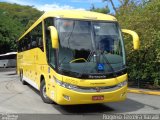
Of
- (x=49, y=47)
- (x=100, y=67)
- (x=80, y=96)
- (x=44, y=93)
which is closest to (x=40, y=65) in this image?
(x=44, y=93)

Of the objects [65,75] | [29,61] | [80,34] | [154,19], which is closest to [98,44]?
[80,34]

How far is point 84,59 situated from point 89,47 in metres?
0.46

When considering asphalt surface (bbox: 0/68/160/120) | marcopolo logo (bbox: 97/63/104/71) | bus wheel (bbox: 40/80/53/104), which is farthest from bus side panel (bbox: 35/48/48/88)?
marcopolo logo (bbox: 97/63/104/71)

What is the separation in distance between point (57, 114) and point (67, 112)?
1.70ft

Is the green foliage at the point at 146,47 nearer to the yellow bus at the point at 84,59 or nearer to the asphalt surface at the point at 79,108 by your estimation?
the asphalt surface at the point at 79,108

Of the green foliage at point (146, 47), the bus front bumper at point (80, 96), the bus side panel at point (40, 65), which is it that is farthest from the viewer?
the green foliage at point (146, 47)

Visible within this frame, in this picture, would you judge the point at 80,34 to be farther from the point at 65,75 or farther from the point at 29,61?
the point at 29,61

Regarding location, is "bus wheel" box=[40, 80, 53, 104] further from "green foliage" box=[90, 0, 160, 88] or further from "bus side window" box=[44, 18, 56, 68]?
"green foliage" box=[90, 0, 160, 88]

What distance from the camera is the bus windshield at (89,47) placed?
37.6 ft

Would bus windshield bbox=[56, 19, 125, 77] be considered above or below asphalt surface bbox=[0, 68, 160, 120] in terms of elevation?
above

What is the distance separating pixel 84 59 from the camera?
37.9 ft

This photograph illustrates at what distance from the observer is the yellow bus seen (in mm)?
11156

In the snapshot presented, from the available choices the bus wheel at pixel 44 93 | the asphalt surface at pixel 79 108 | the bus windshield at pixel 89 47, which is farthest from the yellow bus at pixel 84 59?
the bus wheel at pixel 44 93

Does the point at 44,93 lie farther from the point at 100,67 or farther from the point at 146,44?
the point at 146,44
